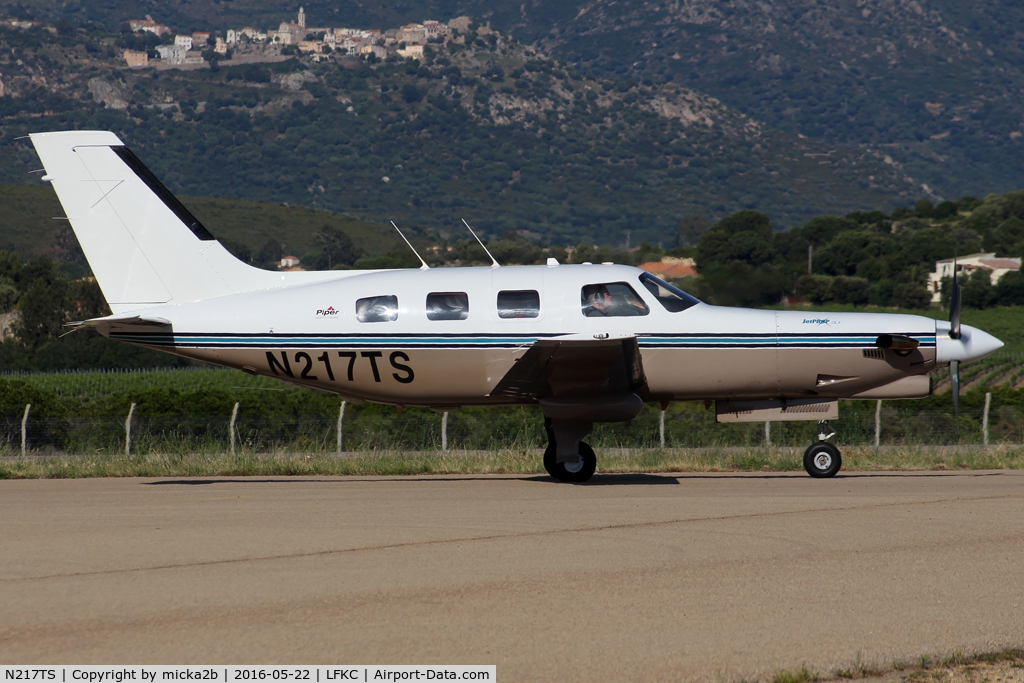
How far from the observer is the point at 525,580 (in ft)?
25.8

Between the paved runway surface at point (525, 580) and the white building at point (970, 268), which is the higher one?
Answer: the white building at point (970, 268)

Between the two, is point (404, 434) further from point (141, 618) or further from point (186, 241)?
point (141, 618)

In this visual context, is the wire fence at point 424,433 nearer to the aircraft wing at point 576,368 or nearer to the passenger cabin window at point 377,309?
the aircraft wing at point 576,368

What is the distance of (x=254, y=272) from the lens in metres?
14.5

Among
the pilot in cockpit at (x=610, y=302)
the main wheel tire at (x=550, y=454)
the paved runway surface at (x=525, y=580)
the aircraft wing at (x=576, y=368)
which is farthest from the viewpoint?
the main wheel tire at (x=550, y=454)

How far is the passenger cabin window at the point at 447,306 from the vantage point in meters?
13.6

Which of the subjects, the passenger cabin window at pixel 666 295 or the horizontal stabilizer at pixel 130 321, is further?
the passenger cabin window at pixel 666 295

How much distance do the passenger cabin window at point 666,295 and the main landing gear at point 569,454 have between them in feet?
5.77

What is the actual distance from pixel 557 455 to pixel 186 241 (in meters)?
5.50

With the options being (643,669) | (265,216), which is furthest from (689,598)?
(265,216)

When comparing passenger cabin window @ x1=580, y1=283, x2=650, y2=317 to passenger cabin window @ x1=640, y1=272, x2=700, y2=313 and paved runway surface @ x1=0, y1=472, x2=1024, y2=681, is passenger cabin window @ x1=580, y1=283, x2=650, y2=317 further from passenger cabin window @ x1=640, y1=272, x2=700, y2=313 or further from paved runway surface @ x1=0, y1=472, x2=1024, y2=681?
paved runway surface @ x1=0, y1=472, x2=1024, y2=681

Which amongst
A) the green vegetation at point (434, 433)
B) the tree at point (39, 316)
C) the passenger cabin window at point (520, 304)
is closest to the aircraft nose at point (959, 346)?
the green vegetation at point (434, 433)
